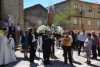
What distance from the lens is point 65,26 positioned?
38031 mm

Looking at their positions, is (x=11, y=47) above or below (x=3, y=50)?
above

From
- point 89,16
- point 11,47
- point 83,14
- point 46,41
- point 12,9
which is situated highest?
point 83,14

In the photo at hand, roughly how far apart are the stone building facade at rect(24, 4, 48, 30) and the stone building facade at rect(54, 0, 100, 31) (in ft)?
17.4

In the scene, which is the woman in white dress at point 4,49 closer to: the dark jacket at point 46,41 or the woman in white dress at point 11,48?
the woman in white dress at point 11,48

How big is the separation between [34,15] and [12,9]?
18284 mm

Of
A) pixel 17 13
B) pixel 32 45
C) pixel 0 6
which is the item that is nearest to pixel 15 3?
pixel 17 13

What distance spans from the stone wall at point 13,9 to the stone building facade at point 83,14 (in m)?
19.1

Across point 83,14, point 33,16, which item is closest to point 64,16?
point 33,16

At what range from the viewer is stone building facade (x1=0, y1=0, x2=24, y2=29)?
16.0 meters

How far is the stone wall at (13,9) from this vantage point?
16.2m

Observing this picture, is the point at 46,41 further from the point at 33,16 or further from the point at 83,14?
the point at 83,14

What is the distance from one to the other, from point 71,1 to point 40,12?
667 cm

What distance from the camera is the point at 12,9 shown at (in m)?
18.0

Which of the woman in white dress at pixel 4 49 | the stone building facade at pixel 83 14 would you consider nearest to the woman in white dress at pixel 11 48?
the woman in white dress at pixel 4 49
